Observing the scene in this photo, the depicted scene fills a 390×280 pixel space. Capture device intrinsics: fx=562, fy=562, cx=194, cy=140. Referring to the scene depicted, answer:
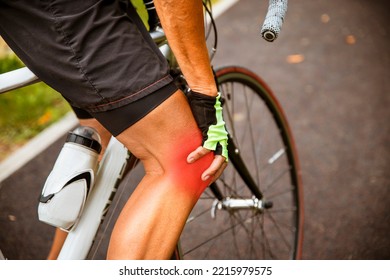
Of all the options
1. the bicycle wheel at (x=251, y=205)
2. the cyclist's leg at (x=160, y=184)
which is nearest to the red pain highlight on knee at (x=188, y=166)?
the cyclist's leg at (x=160, y=184)

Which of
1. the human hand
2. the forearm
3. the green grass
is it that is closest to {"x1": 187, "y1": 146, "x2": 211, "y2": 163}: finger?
the human hand

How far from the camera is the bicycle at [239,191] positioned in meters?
1.87

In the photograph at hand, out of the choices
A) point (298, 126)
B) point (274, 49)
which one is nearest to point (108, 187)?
point (298, 126)

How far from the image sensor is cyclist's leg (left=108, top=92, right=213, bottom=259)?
165cm

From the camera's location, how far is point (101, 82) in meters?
1.55

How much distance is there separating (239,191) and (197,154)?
164cm

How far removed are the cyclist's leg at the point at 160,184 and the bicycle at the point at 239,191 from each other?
0.23m

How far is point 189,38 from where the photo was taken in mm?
1616

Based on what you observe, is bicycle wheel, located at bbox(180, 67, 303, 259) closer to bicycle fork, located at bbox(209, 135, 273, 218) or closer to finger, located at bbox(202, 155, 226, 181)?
bicycle fork, located at bbox(209, 135, 273, 218)

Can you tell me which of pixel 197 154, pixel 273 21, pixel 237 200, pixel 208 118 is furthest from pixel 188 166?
pixel 237 200
